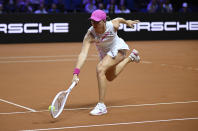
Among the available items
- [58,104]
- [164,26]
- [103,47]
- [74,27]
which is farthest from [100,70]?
[164,26]

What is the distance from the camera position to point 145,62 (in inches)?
627

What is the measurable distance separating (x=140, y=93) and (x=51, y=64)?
591cm

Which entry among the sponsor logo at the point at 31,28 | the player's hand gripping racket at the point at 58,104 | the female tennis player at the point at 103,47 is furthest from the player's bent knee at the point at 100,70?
the sponsor logo at the point at 31,28

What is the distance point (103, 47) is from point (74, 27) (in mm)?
14283

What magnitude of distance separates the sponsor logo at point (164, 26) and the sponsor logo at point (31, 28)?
3.09m

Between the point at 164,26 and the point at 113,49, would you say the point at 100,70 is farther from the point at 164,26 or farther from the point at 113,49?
the point at 164,26

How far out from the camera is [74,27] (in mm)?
23000

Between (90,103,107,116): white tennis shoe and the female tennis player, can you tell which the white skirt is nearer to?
the female tennis player

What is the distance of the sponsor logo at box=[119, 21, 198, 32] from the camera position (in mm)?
23795

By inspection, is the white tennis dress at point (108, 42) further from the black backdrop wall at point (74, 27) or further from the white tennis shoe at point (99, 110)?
the black backdrop wall at point (74, 27)

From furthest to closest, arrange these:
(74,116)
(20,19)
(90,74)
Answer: (20,19) < (90,74) < (74,116)

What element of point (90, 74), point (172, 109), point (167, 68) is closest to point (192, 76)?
point (167, 68)

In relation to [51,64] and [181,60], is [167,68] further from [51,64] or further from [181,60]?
[51,64]

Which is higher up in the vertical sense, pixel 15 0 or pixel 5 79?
pixel 15 0
